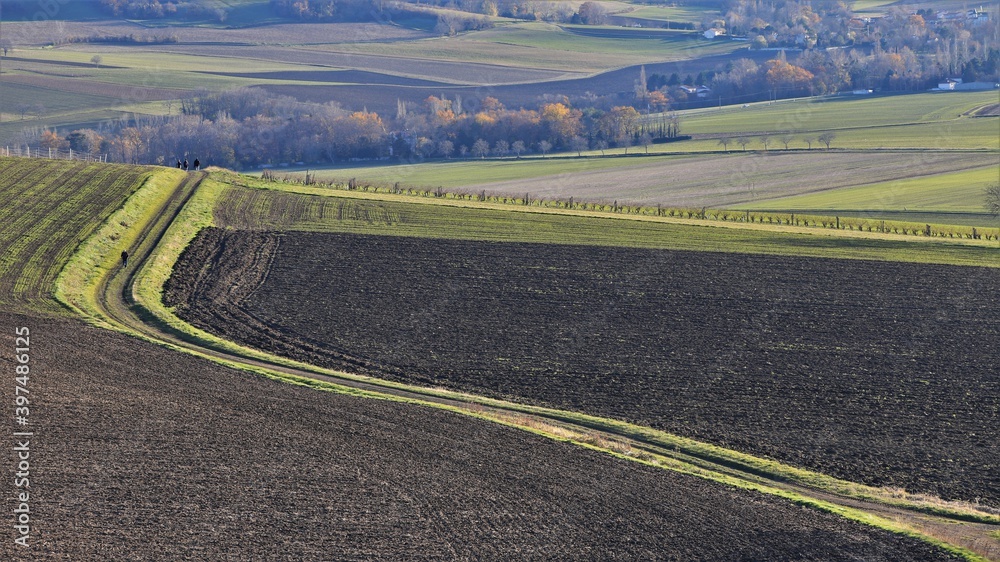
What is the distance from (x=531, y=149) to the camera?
398 ft

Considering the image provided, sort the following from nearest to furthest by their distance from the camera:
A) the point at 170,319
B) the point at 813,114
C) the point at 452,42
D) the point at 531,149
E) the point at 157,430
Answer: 1. the point at 157,430
2. the point at 170,319
3. the point at 531,149
4. the point at 813,114
5. the point at 452,42

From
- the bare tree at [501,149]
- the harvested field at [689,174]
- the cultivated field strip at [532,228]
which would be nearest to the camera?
the cultivated field strip at [532,228]

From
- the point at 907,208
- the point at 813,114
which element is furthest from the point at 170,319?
the point at 813,114

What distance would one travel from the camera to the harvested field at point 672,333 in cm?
3366

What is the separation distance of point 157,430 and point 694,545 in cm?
1394

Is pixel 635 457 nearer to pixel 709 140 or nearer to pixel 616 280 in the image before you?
pixel 616 280

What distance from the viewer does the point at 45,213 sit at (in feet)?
184

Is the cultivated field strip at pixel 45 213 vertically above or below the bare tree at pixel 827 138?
above

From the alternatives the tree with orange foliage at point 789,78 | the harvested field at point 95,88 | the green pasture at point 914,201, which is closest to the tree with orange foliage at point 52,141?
the harvested field at point 95,88

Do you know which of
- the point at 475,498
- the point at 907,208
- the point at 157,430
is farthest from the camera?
the point at 907,208

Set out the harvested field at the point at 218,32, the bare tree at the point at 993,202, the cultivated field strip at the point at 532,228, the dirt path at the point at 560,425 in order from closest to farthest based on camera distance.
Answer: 1. the dirt path at the point at 560,425
2. the cultivated field strip at the point at 532,228
3. the bare tree at the point at 993,202
4. the harvested field at the point at 218,32

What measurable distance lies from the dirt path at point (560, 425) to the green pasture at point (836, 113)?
93277 mm

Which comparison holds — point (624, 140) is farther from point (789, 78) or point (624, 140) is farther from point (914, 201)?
point (914, 201)

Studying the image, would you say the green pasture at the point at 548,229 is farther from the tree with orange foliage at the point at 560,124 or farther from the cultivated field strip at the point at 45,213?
the tree with orange foliage at the point at 560,124
